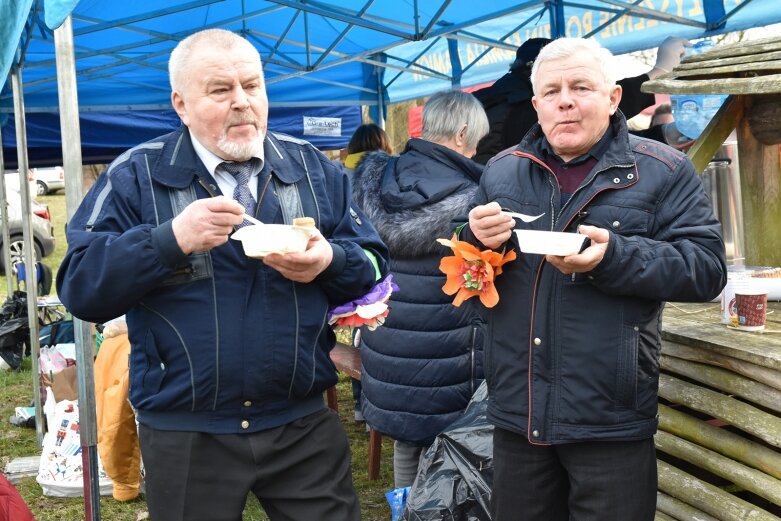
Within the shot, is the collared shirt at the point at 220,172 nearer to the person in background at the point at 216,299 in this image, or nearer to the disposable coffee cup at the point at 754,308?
the person in background at the point at 216,299

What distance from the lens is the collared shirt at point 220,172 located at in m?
2.17

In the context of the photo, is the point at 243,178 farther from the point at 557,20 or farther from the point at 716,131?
the point at 557,20

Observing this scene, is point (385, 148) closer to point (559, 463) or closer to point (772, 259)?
point (772, 259)

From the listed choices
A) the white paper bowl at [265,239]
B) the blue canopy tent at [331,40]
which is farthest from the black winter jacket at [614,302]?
the blue canopy tent at [331,40]

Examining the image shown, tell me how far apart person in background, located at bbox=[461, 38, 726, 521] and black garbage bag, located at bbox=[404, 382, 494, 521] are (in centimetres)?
74

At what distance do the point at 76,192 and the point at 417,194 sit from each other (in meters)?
1.35

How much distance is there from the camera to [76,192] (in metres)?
2.91

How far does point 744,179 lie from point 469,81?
5247 millimetres

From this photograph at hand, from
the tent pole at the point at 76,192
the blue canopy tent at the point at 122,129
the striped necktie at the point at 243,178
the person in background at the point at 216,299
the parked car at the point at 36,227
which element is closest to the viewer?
the person in background at the point at 216,299

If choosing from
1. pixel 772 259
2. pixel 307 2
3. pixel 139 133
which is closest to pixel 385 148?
pixel 307 2

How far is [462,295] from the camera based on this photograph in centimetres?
250

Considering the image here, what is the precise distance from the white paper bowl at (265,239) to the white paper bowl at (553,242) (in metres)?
0.56

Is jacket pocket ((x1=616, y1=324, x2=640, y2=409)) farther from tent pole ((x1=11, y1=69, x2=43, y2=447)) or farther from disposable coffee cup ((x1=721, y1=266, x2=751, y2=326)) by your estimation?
tent pole ((x1=11, y1=69, x2=43, y2=447))

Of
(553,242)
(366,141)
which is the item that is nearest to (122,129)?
(366,141)
